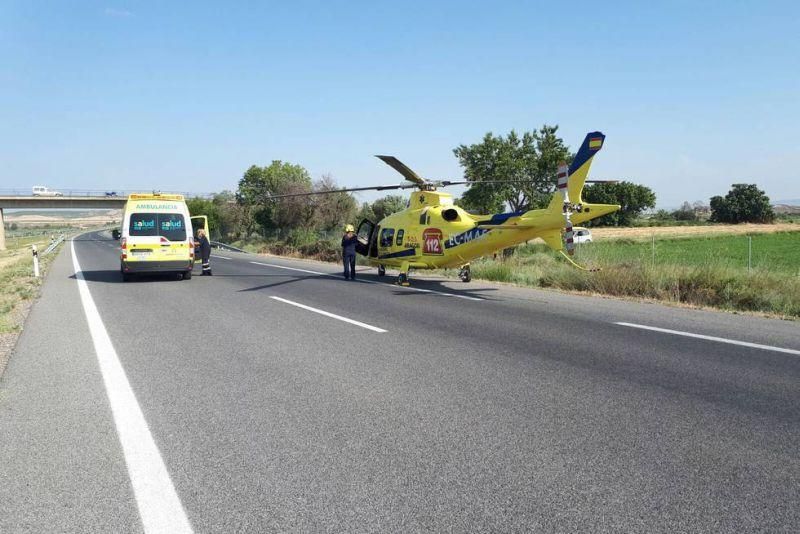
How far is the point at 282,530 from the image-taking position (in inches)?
117

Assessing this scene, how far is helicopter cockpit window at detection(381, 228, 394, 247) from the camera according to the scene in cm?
1706

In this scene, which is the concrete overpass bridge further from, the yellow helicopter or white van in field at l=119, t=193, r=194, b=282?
the yellow helicopter

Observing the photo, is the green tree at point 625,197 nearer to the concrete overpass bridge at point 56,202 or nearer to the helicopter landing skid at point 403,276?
the concrete overpass bridge at point 56,202

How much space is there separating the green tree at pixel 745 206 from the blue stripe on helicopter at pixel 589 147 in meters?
94.9

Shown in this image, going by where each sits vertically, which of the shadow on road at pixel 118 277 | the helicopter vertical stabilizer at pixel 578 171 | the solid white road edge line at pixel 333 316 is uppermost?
the helicopter vertical stabilizer at pixel 578 171

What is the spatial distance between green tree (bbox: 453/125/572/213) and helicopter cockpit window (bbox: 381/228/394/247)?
22978mm

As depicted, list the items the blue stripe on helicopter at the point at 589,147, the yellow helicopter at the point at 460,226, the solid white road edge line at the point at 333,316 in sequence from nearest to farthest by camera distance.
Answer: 1. the solid white road edge line at the point at 333,316
2. the blue stripe on helicopter at the point at 589,147
3. the yellow helicopter at the point at 460,226

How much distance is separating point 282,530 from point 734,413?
385 centimetres

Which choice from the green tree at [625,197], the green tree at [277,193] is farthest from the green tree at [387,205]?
the green tree at [625,197]

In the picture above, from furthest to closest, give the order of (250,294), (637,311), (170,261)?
1. (170,261)
2. (250,294)
3. (637,311)

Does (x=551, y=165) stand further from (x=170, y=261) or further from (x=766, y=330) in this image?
(x=766, y=330)

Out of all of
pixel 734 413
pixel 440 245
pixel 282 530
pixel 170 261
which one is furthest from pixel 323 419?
pixel 170 261

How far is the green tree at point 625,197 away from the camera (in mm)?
88625

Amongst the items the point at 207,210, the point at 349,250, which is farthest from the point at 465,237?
the point at 207,210
